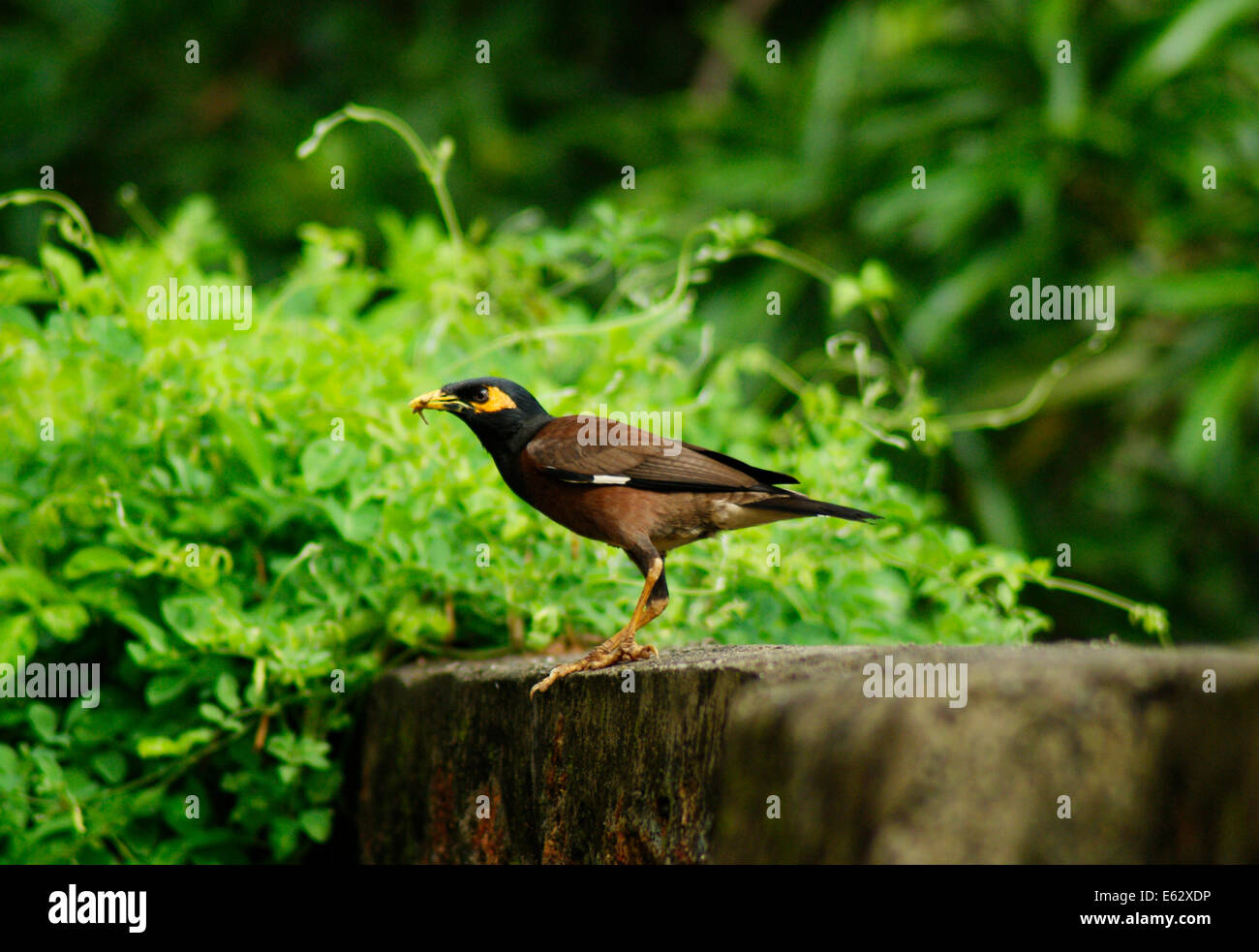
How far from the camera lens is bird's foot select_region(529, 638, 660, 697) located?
2.02 meters

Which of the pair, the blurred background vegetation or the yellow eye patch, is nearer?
the yellow eye patch

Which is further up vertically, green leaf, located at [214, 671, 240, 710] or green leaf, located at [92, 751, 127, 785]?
green leaf, located at [214, 671, 240, 710]

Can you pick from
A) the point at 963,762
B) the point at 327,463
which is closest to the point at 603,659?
the point at 327,463

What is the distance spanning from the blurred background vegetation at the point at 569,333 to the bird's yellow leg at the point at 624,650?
22 cm

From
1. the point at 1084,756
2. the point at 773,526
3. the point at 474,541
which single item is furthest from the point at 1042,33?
the point at 1084,756

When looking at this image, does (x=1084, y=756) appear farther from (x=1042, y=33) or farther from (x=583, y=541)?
(x=1042, y=33)

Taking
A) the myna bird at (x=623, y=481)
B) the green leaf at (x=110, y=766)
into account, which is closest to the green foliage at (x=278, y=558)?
the green leaf at (x=110, y=766)

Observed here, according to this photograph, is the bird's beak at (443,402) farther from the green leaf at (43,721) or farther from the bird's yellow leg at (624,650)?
the green leaf at (43,721)

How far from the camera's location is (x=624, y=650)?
7.07 feet

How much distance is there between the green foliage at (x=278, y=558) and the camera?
2385mm

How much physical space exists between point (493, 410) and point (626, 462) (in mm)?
269

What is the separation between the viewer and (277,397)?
2.58 m

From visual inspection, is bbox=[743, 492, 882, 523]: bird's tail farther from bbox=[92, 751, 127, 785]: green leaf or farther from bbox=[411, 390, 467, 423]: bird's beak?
bbox=[92, 751, 127, 785]: green leaf

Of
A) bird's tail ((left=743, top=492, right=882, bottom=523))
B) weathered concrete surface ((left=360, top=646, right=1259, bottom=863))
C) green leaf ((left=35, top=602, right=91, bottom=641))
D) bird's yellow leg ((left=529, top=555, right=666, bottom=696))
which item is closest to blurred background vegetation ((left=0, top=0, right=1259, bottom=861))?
green leaf ((left=35, top=602, right=91, bottom=641))
